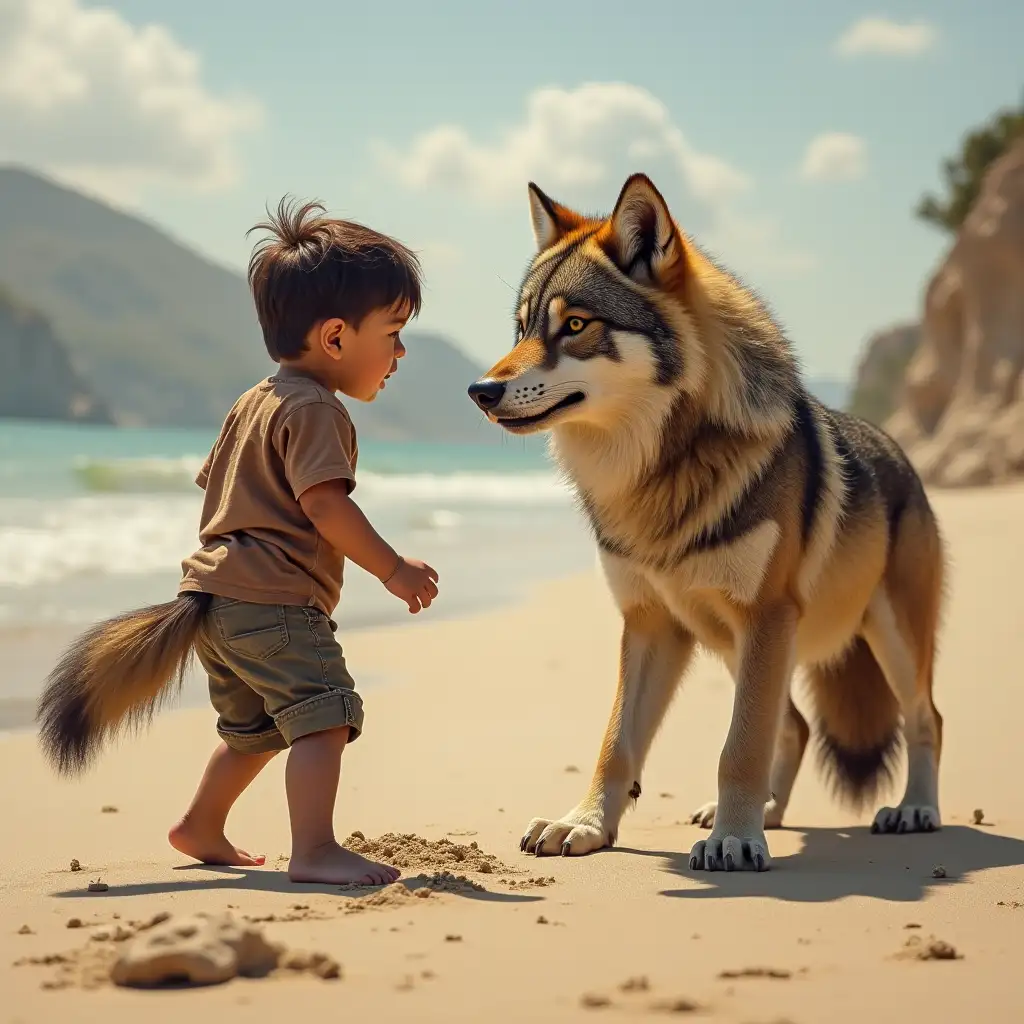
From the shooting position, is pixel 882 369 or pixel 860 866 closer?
pixel 860 866

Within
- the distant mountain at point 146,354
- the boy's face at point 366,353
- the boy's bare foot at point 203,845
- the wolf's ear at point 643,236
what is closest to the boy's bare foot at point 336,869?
the boy's bare foot at point 203,845

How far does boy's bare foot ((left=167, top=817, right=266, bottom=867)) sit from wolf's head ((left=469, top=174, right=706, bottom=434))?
1.48 metres

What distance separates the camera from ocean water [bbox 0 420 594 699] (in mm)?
8852

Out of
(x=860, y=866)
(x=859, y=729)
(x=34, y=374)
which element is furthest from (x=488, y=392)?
(x=34, y=374)

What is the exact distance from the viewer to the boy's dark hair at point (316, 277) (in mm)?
3500

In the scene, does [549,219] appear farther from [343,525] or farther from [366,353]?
[343,525]

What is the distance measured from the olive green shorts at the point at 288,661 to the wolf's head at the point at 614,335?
936 mm

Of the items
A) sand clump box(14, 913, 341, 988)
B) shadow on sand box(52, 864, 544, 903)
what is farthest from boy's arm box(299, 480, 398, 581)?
sand clump box(14, 913, 341, 988)

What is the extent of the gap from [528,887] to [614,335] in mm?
1711

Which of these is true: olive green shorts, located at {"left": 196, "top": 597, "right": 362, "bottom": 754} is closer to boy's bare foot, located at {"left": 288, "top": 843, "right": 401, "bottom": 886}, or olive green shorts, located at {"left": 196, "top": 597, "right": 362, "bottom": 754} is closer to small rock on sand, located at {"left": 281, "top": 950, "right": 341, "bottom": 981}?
boy's bare foot, located at {"left": 288, "top": 843, "right": 401, "bottom": 886}

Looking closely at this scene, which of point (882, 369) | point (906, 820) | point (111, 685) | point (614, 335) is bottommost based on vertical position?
point (906, 820)

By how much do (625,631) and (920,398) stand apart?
32.1m

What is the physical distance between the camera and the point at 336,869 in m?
3.23

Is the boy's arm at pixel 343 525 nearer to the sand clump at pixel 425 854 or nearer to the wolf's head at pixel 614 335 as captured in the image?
the wolf's head at pixel 614 335
